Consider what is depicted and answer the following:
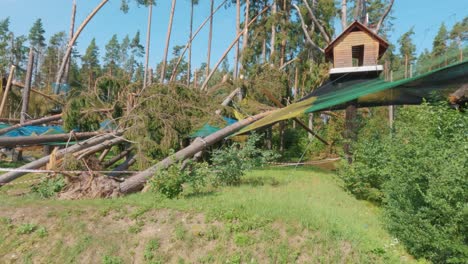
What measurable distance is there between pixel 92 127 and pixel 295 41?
11.0m

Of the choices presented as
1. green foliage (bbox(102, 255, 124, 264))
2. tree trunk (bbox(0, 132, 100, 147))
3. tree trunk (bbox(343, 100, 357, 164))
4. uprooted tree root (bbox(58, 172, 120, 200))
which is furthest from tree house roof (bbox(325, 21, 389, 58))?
tree trunk (bbox(0, 132, 100, 147))

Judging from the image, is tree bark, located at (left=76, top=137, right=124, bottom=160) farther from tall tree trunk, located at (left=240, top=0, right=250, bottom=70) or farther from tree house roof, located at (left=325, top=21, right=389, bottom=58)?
tall tree trunk, located at (left=240, top=0, right=250, bottom=70)

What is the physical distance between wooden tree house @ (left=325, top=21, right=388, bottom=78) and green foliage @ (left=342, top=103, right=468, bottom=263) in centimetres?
217

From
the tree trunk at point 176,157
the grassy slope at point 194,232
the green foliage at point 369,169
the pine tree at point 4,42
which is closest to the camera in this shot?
the grassy slope at point 194,232

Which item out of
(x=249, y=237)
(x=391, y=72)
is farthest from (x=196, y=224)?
(x=391, y=72)

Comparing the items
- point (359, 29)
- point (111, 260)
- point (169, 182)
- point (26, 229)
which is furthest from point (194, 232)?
point (359, 29)

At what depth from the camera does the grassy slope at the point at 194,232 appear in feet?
11.5

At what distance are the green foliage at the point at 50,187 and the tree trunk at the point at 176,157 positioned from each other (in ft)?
3.52

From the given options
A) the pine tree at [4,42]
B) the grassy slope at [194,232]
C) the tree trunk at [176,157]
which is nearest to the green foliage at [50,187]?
the grassy slope at [194,232]

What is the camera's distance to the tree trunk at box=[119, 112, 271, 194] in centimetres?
569

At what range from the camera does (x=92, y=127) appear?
26.3ft

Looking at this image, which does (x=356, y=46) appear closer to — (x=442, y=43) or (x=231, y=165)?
(x=231, y=165)

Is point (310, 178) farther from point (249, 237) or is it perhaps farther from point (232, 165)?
point (249, 237)

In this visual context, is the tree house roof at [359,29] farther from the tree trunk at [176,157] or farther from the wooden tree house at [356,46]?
the tree trunk at [176,157]
